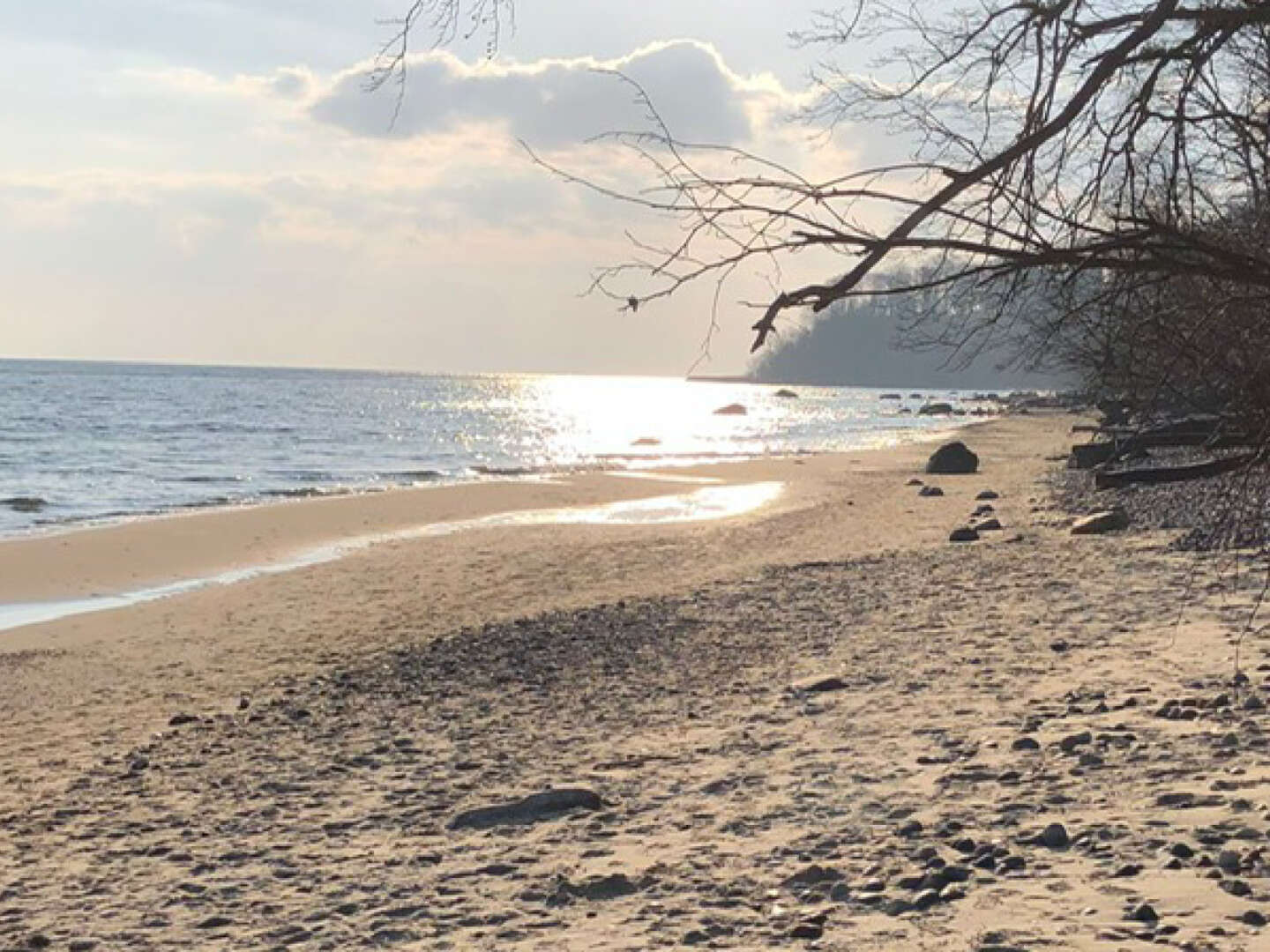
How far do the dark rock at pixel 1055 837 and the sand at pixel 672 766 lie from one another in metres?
0.02

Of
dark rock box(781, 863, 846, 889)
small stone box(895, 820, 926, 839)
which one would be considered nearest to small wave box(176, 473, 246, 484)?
small stone box(895, 820, 926, 839)

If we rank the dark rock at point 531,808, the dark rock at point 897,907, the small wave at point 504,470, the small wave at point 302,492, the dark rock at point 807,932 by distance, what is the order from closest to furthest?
the dark rock at point 807,932 < the dark rock at point 897,907 < the dark rock at point 531,808 < the small wave at point 302,492 < the small wave at point 504,470

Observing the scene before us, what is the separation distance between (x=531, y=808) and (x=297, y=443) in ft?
169

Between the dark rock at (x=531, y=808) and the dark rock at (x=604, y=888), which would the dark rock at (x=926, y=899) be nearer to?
the dark rock at (x=604, y=888)

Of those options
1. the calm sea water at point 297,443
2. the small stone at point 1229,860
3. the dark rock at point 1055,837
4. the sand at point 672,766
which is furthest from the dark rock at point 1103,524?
the calm sea water at point 297,443

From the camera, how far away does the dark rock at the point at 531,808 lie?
259 inches

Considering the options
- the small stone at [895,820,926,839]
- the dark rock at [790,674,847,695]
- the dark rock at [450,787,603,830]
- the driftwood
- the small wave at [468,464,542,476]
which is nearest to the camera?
the driftwood

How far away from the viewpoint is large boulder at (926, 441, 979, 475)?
36.7 metres

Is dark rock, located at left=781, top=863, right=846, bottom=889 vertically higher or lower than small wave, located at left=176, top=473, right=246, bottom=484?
higher

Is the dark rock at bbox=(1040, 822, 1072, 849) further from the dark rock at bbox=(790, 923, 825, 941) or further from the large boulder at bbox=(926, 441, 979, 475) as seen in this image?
the large boulder at bbox=(926, 441, 979, 475)

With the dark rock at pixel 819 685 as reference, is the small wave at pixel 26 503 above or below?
below

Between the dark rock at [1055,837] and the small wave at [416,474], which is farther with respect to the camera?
the small wave at [416,474]

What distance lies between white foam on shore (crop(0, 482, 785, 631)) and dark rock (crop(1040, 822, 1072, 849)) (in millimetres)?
13026

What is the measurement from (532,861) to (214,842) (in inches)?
71.6
